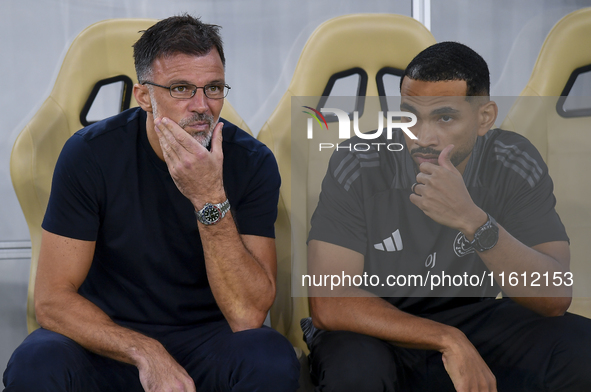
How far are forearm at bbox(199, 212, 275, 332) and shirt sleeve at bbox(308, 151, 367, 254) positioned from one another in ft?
0.55

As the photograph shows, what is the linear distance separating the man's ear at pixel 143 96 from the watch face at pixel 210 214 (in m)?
0.30

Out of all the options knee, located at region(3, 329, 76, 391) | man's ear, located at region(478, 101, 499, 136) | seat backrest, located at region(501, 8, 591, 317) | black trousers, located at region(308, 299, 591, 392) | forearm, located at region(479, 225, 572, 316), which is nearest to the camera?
knee, located at region(3, 329, 76, 391)

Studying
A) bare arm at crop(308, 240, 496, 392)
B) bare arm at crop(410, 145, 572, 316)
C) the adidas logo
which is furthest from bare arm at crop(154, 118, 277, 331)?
bare arm at crop(410, 145, 572, 316)

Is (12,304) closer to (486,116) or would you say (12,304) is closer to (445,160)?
(445,160)

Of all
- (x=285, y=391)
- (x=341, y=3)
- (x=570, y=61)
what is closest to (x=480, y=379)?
(x=285, y=391)

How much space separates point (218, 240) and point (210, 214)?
60mm

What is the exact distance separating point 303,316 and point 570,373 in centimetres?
69

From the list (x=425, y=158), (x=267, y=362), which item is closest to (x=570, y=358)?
(x=425, y=158)

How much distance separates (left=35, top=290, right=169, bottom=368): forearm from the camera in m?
1.06

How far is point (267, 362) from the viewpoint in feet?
3.35

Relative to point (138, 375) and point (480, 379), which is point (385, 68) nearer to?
point (480, 379)

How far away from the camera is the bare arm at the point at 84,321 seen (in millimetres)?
1031

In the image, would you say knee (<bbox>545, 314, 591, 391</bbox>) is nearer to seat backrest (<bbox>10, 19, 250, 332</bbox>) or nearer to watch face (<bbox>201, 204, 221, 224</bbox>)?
watch face (<bbox>201, 204, 221, 224</bbox>)

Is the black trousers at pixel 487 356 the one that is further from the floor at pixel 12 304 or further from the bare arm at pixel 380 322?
the floor at pixel 12 304
